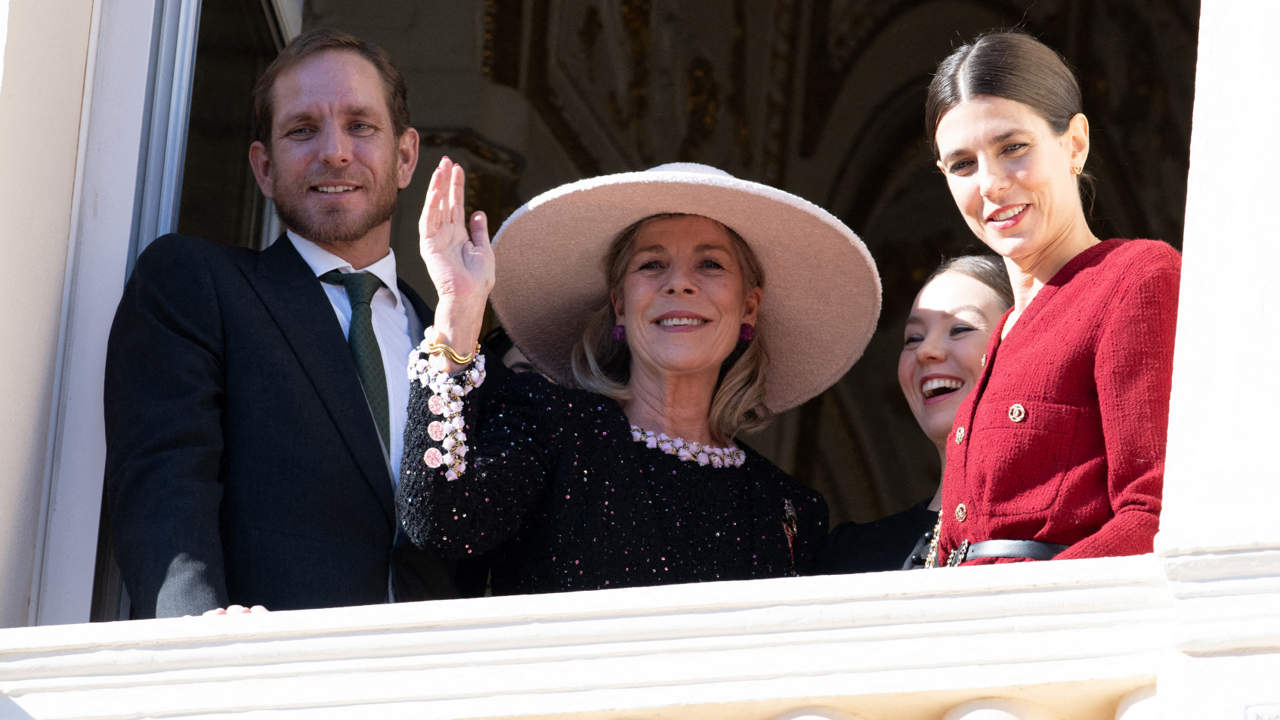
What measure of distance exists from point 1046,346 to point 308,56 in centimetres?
159

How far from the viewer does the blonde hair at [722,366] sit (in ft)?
11.3

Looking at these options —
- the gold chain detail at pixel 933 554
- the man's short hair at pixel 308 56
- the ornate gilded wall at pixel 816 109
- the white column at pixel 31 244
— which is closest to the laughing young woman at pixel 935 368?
A: the gold chain detail at pixel 933 554

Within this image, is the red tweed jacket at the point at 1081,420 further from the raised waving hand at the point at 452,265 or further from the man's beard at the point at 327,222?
the man's beard at the point at 327,222

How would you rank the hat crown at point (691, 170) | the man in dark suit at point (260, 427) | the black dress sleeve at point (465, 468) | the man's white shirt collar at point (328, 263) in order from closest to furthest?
the man in dark suit at point (260, 427) < the black dress sleeve at point (465, 468) < the man's white shirt collar at point (328, 263) < the hat crown at point (691, 170)

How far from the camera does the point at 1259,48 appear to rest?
226cm

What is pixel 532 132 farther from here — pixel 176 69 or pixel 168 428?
pixel 168 428

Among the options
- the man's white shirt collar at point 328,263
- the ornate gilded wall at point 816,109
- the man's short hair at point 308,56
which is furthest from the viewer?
the ornate gilded wall at point 816,109

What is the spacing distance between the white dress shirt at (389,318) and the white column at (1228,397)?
1.37 meters

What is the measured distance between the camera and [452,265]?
2.88 metres

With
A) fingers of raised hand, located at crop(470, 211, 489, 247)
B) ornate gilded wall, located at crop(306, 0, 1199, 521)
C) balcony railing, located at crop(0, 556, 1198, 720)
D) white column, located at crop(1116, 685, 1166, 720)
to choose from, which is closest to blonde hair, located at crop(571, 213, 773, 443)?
fingers of raised hand, located at crop(470, 211, 489, 247)

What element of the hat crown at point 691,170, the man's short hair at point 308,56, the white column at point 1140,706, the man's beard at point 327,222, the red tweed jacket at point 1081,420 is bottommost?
the white column at point 1140,706

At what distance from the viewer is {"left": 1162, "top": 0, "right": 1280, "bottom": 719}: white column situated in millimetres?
2000

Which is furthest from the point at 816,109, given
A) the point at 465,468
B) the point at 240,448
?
the point at 240,448

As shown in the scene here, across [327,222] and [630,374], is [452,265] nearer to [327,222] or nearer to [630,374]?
[327,222]
